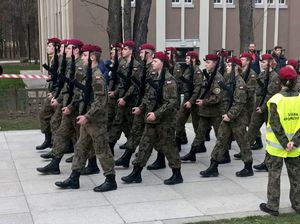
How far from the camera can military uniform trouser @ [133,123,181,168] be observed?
759cm

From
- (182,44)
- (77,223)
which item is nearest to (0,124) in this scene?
(77,223)

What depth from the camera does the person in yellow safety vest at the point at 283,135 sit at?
6.17 m

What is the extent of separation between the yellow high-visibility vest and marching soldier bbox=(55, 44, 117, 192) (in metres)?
2.31

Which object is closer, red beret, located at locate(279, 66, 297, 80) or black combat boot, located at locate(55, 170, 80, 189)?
red beret, located at locate(279, 66, 297, 80)

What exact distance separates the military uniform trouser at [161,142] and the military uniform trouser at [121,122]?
1.53 meters

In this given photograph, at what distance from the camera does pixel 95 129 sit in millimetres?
7207

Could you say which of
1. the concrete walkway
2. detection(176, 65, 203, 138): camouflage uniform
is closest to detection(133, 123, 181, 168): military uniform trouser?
the concrete walkway

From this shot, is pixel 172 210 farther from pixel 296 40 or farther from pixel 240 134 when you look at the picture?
pixel 296 40

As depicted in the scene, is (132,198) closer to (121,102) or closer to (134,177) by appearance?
(134,177)

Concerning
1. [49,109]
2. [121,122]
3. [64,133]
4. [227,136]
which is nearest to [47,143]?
[49,109]

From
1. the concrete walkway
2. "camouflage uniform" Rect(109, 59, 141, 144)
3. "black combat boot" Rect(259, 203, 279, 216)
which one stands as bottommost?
the concrete walkway

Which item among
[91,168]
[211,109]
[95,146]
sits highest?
[211,109]

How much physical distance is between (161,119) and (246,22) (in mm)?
9062

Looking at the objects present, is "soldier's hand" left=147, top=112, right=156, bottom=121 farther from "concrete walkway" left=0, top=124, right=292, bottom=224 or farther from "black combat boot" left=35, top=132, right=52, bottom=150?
"black combat boot" left=35, top=132, right=52, bottom=150
